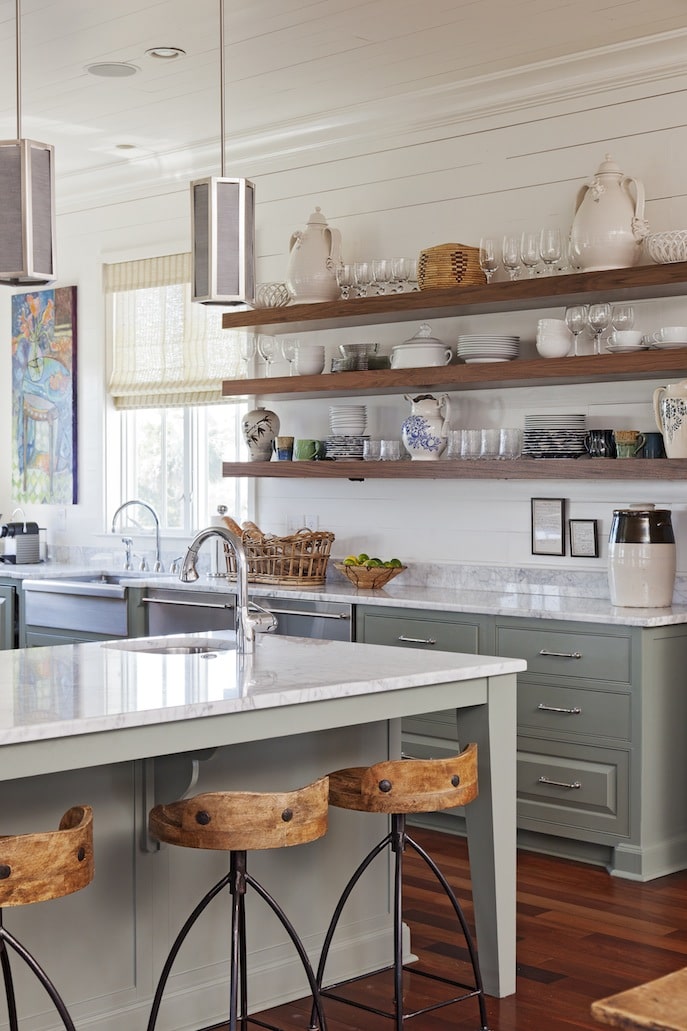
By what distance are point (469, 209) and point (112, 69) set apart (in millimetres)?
1629

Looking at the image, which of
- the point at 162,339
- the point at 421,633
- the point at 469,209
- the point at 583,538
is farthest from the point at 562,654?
the point at 162,339

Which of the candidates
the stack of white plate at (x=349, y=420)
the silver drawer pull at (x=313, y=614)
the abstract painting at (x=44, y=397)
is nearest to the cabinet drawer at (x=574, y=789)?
the silver drawer pull at (x=313, y=614)

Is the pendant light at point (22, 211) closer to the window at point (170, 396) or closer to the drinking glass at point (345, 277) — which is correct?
the drinking glass at point (345, 277)

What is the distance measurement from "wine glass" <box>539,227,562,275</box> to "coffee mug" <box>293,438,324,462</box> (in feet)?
4.85

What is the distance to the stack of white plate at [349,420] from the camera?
5895mm

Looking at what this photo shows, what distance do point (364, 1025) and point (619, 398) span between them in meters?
2.82

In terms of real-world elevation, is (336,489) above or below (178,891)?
above

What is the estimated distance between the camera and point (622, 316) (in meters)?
4.97

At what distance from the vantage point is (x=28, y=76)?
5.46 meters

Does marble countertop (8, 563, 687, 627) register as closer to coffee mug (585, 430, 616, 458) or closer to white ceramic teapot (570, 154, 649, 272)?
coffee mug (585, 430, 616, 458)

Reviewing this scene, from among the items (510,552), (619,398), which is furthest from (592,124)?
(510,552)

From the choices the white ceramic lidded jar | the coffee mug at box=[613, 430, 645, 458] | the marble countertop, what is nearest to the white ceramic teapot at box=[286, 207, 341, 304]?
the marble countertop

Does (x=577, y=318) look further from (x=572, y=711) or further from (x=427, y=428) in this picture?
(x=572, y=711)

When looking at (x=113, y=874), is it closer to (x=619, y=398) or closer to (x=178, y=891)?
(x=178, y=891)
